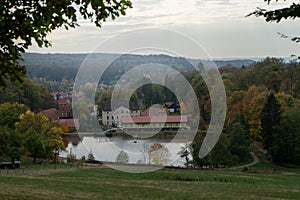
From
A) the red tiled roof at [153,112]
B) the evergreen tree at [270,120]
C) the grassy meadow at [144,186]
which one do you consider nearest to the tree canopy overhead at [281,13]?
the grassy meadow at [144,186]

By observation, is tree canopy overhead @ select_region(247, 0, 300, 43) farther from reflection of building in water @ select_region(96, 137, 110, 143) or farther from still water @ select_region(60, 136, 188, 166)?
reflection of building in water @ select_region(96, 137, 110, 143)

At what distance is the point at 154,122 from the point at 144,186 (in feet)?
89.4

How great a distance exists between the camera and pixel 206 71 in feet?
189

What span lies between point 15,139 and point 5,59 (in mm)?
27588

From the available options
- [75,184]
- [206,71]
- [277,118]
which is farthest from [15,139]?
[206,71]

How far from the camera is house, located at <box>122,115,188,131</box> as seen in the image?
141ft

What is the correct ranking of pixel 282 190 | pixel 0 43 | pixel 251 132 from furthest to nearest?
pixel 251 132
pixel 282 190
pixel 0 43

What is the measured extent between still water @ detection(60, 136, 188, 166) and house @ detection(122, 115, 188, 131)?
2.45 metres

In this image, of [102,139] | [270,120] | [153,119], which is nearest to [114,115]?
[102,139]

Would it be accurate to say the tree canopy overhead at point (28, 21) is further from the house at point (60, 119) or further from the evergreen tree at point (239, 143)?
the house at point (60, 119)

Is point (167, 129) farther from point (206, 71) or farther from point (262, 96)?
point (206, 71)

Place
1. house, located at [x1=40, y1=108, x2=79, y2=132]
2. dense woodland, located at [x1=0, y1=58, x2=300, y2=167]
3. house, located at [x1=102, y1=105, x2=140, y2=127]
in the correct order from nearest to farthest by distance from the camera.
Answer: dense woodland, located at [x1=0, y1=58, x2=300, y2=167] < house, located at [x1=102, y1=105, x2=140, y2=127] < house, located at [x1=40, y1=108, x2=79, y2=132]

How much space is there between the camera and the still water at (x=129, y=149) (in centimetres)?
3356

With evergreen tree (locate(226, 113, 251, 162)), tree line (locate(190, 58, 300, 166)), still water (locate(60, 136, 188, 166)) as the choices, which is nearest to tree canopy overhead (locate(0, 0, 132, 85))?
tree line (locate(190, 58, 300, 166))
